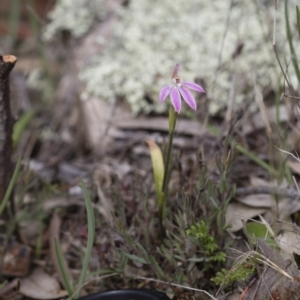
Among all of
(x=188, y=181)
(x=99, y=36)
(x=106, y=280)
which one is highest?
(x=99, y=36)

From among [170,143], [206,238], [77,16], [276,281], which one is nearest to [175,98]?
[170,143]

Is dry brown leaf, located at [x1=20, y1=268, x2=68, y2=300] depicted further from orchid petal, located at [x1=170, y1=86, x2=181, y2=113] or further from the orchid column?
orchid petal, located at [x1=170, y1=86, x2=181, y2=113]

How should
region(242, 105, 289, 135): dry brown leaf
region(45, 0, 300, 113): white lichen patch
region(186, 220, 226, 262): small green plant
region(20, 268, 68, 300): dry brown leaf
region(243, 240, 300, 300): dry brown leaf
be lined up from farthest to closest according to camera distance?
region(45, 0, 300, 113): white lichen patch < region(242, 105, 289, 135): dry brown leaf < region(20, 268, 68, 300): dry brown leaf < region(186, 220, 226, 262): small green plant < region(243, 240, 300, 300): dry brown leaf

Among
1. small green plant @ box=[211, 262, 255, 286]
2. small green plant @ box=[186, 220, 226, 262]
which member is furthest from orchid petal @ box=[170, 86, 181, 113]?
→ small green plant @ box=[211, 262, 255, 286]

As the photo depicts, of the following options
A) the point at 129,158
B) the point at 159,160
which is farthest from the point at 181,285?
the point at 129,158

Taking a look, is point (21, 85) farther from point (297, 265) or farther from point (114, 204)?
point (297, 265)

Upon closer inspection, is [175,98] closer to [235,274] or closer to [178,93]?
[178,93]
